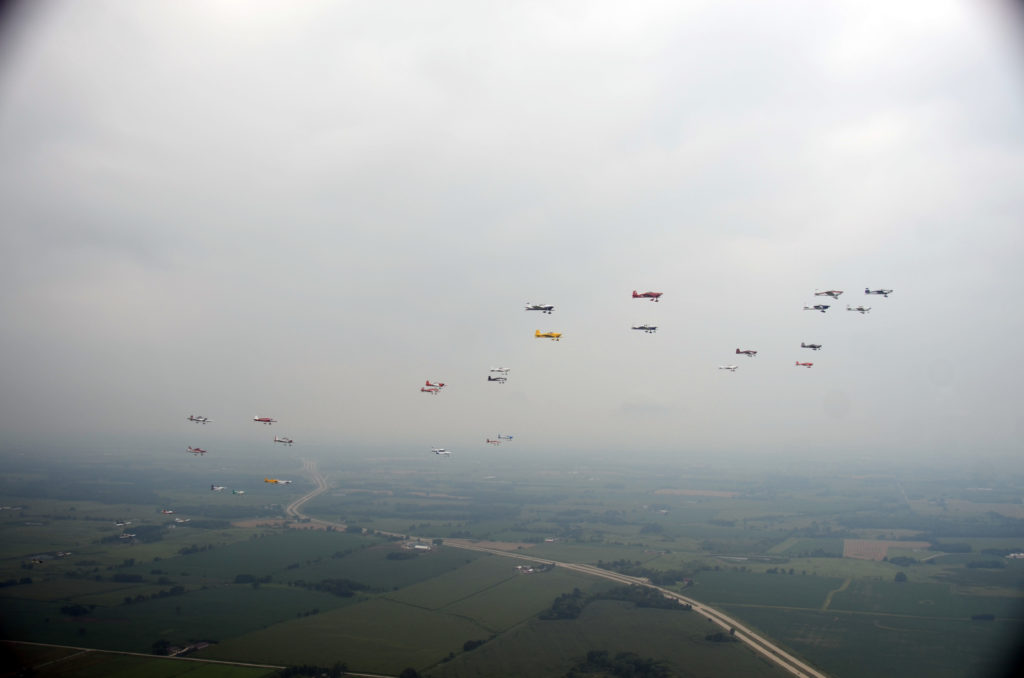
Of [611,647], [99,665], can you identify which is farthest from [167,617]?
[611,647]

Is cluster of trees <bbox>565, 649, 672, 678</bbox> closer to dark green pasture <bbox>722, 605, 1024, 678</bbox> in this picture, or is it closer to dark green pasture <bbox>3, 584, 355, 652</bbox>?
dark green pasture <bbox>722, 605, 1024, 678</bbox>

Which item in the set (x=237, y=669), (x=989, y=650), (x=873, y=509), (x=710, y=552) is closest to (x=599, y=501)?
(x=710, y=552)

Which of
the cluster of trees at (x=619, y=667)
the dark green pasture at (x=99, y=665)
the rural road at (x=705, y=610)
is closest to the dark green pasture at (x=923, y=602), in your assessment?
the rural road at (x=705, y=610)

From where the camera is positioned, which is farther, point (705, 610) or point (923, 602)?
point (923, 602)

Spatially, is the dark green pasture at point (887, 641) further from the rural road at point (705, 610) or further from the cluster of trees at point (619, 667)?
the cluster of trees at point (619, 667)

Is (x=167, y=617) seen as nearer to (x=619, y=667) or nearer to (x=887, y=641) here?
(x=619, y=667)

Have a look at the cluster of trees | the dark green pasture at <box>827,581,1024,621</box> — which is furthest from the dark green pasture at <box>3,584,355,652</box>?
the dark green pasture at <box>827,581,1024,621</box>
